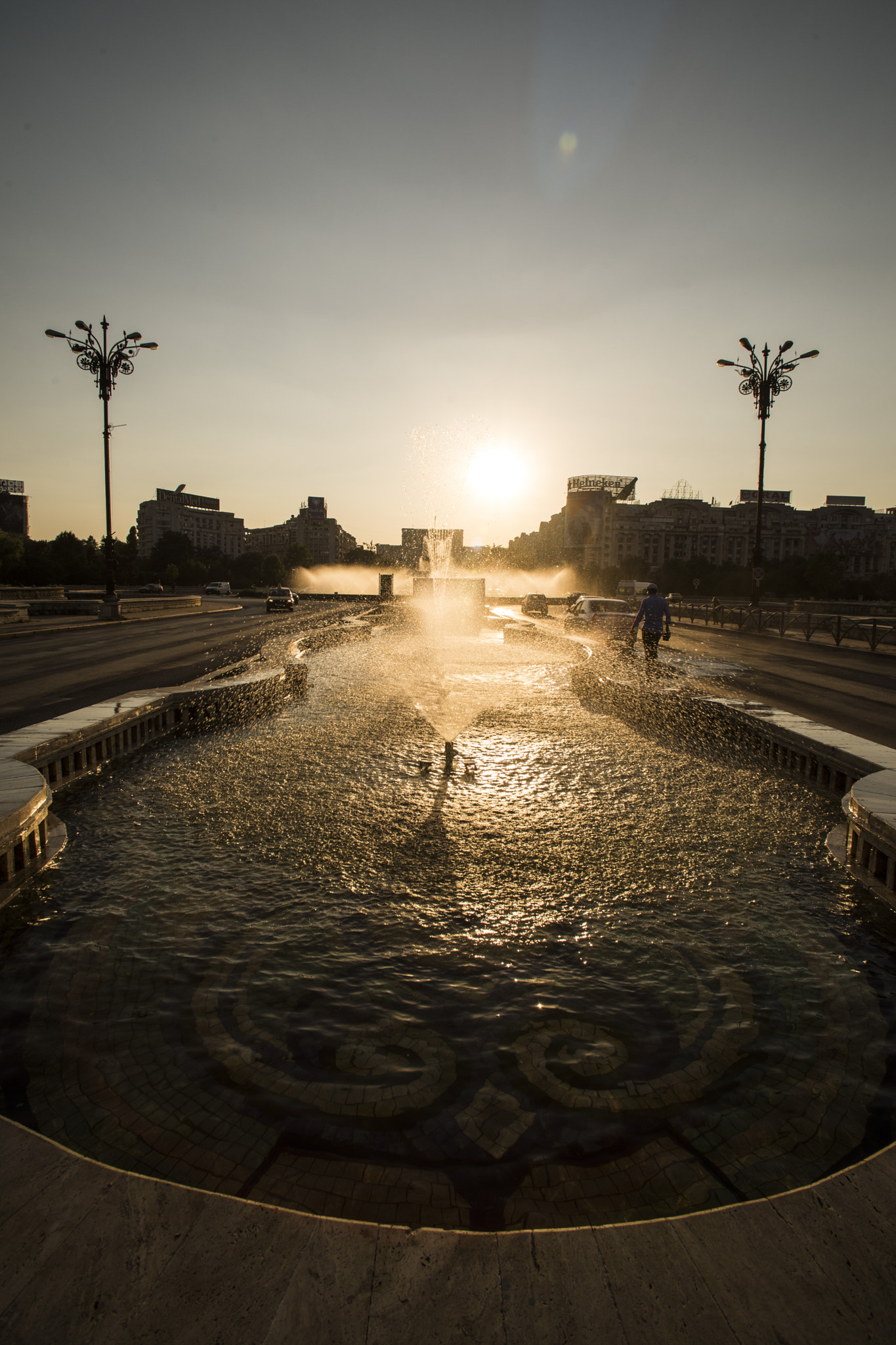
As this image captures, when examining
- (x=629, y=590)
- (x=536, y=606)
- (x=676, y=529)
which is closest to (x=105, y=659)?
(x=536, y=606)

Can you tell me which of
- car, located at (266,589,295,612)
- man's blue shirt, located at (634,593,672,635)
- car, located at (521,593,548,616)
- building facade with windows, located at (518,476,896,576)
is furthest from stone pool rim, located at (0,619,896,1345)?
building facade with windows, located at (518,476,896,576)

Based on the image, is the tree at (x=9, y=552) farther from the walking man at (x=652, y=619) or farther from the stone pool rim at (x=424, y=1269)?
the stone pool rim at (x=424, y=1269)

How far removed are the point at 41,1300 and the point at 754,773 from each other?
25.6ft

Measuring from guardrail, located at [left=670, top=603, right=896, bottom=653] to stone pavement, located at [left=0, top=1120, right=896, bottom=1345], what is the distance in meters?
25.4

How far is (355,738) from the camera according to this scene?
946 centimetres

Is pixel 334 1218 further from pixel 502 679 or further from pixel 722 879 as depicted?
pixel 502 679

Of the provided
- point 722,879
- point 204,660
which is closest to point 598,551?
point 204,660

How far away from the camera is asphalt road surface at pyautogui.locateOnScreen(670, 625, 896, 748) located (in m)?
11.2

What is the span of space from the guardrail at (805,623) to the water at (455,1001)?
2107 centimetres

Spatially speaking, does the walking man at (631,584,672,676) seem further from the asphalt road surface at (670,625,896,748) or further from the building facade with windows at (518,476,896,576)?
the building facade with windows at (518,476,896,576)

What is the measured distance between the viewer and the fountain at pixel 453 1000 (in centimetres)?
258

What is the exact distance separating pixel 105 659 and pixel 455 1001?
16976 millimetres

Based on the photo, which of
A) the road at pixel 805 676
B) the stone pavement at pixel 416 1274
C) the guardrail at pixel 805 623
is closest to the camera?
the stone pavement at pixel 416 1274

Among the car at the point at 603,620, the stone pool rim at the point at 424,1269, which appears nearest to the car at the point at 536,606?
the car at the point at 603,620
